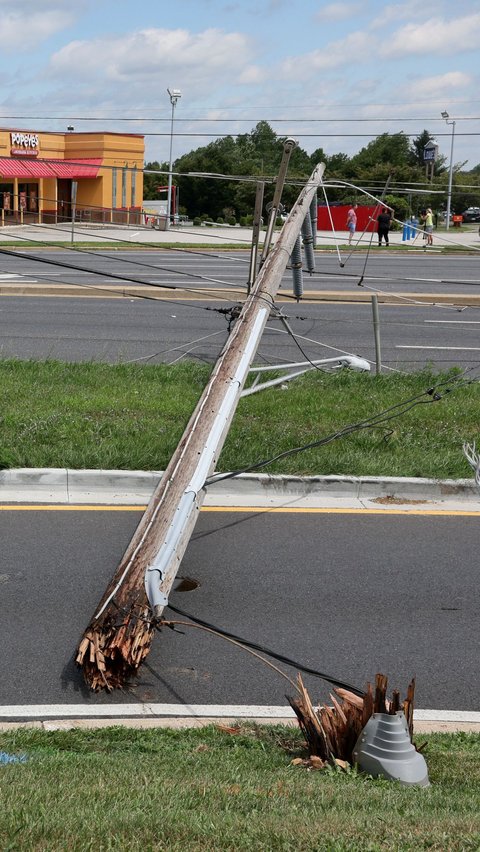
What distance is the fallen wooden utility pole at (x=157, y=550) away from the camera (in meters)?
5.26

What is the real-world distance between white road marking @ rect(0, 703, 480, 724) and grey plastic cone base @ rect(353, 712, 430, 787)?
2.94ft

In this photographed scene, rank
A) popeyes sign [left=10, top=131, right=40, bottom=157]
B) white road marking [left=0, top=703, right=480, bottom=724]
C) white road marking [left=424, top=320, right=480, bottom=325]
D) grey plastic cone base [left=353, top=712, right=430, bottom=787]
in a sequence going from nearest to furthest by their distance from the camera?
grey plastic cone base [left=353, top=712, right=430, bottom=787] → white road marking [left=0, top=703, right=480, bottom=724] → white road marking [left=424, top=320, right=480, bottom=325] → popeyes sign [left=10, top=131, right=40, bottom=157]

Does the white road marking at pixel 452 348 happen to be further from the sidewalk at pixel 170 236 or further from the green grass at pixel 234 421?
the sidewalk at pixel 170 236

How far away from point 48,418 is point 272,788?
6.79 metres

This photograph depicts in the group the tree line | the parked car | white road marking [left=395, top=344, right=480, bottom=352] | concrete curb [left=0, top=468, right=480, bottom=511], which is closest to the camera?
concrete curb [left=0, top=468, right=480, bottom=511]

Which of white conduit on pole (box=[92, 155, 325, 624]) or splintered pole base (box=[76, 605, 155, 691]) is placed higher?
white conduit on pole (box=[92, 155, 325, 624])

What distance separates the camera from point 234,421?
1055 cm

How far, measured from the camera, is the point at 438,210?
7375 cm

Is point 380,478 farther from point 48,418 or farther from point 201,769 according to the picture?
point 201,769

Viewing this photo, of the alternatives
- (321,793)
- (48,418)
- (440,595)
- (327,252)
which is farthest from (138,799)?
(327,252)

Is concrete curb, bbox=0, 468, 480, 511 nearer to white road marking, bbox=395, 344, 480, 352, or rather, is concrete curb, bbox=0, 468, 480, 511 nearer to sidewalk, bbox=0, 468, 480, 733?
sidewalk, bbox=0, 468, 480, 733

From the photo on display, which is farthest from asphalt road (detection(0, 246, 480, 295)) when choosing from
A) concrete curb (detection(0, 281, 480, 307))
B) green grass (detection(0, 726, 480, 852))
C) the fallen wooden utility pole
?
green grass (detection(0, 726, 480, 852))

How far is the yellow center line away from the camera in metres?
8.39

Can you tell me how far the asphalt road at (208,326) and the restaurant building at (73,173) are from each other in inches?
960
